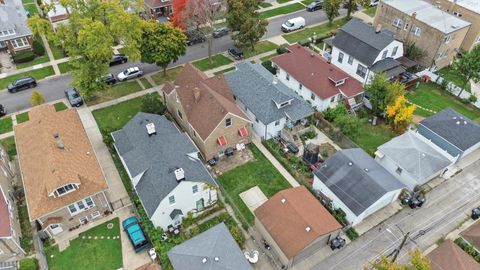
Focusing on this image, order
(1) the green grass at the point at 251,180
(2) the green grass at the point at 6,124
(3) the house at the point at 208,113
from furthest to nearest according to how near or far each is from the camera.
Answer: (2) the green grass at the point at 6,124
(3) the house at the point at 208,113
(1) the green grass at the point at 251,180

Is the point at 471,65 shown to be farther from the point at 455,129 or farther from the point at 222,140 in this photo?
the point at 222,140

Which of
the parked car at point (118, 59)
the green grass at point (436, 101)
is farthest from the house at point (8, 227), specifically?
the green grass at point (436, 101)

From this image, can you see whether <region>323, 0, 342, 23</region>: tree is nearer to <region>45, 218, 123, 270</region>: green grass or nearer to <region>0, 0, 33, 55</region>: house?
<region>0, 0, 33, 55</region>: house

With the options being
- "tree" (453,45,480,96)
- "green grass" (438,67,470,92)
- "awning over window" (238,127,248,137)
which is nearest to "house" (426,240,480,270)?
"awning over window" (238,127,248,137)

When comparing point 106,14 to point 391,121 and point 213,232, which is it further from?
point 391,121

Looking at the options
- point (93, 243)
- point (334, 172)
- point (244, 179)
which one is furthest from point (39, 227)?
point (334, 172)

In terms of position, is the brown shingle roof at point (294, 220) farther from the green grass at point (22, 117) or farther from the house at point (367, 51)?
the green grass at point (22, 117)
